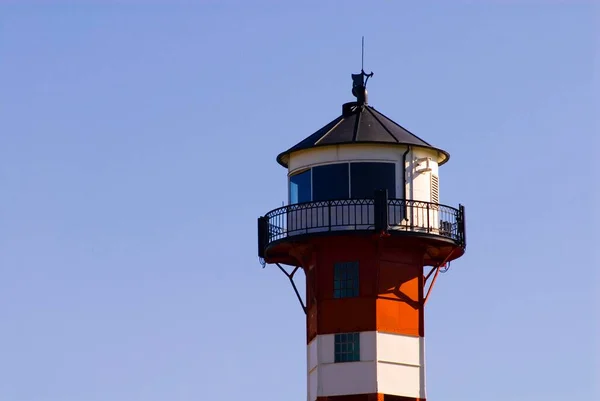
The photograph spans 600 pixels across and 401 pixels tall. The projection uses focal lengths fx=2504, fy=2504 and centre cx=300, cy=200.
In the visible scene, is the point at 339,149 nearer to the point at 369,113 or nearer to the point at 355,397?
the point at 369,113

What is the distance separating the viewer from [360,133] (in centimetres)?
9494

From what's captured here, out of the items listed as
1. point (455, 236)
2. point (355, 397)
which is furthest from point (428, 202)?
point (355, 397)

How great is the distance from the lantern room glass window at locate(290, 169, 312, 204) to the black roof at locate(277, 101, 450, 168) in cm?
98

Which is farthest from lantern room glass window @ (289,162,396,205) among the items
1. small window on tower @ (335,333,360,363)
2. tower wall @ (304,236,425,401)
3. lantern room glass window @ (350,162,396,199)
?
small window on tower @ (335,333,360,363)

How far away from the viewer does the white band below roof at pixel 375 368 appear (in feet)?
305

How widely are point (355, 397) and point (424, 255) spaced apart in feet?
20.9

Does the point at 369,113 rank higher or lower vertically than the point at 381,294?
higher

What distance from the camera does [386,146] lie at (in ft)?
309

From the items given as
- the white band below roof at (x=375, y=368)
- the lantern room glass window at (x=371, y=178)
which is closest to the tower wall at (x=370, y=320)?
the white band below roof at (x=375, y=368)

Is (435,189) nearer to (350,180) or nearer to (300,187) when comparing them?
(350,180)

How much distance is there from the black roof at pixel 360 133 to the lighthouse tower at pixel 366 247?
7 centimetres

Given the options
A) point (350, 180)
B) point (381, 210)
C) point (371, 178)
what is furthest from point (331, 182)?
point (381, 210)

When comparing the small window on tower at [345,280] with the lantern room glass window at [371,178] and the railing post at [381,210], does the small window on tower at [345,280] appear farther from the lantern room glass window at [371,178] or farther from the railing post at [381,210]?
the lantern room glass window at [371,178]

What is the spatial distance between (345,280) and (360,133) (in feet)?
18.4
